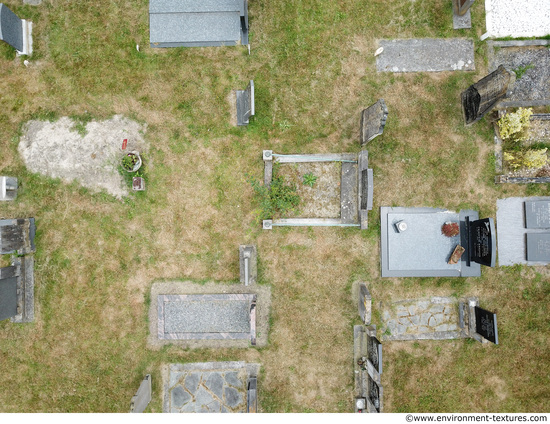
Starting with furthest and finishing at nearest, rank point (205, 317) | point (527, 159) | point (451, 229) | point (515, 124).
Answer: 1. point (205, 317)
2. point (451, 229)
3. point (527, 159)
4. point (515, 124)

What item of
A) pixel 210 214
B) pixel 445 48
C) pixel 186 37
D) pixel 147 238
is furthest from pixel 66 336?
pixel 445 48

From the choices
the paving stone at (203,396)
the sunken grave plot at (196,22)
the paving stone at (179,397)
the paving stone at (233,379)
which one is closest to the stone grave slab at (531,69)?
the sunken grave plot at (196,22)

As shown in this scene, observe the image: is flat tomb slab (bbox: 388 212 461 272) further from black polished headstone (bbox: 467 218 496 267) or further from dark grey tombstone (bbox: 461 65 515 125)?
dark grey tombstone (bbox: 461 65 515 125)

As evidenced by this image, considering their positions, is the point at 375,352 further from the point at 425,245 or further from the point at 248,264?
the point at 248,264

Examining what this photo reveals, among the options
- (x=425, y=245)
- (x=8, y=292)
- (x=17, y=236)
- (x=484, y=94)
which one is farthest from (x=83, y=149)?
(x=484, y=94)

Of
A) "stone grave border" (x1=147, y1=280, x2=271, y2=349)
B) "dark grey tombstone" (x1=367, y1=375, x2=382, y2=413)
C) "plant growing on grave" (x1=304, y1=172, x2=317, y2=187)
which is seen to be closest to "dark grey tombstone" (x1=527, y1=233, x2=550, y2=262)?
"dark grey tombstone" (x1=367, y1=375, x2=382, y2=413)
